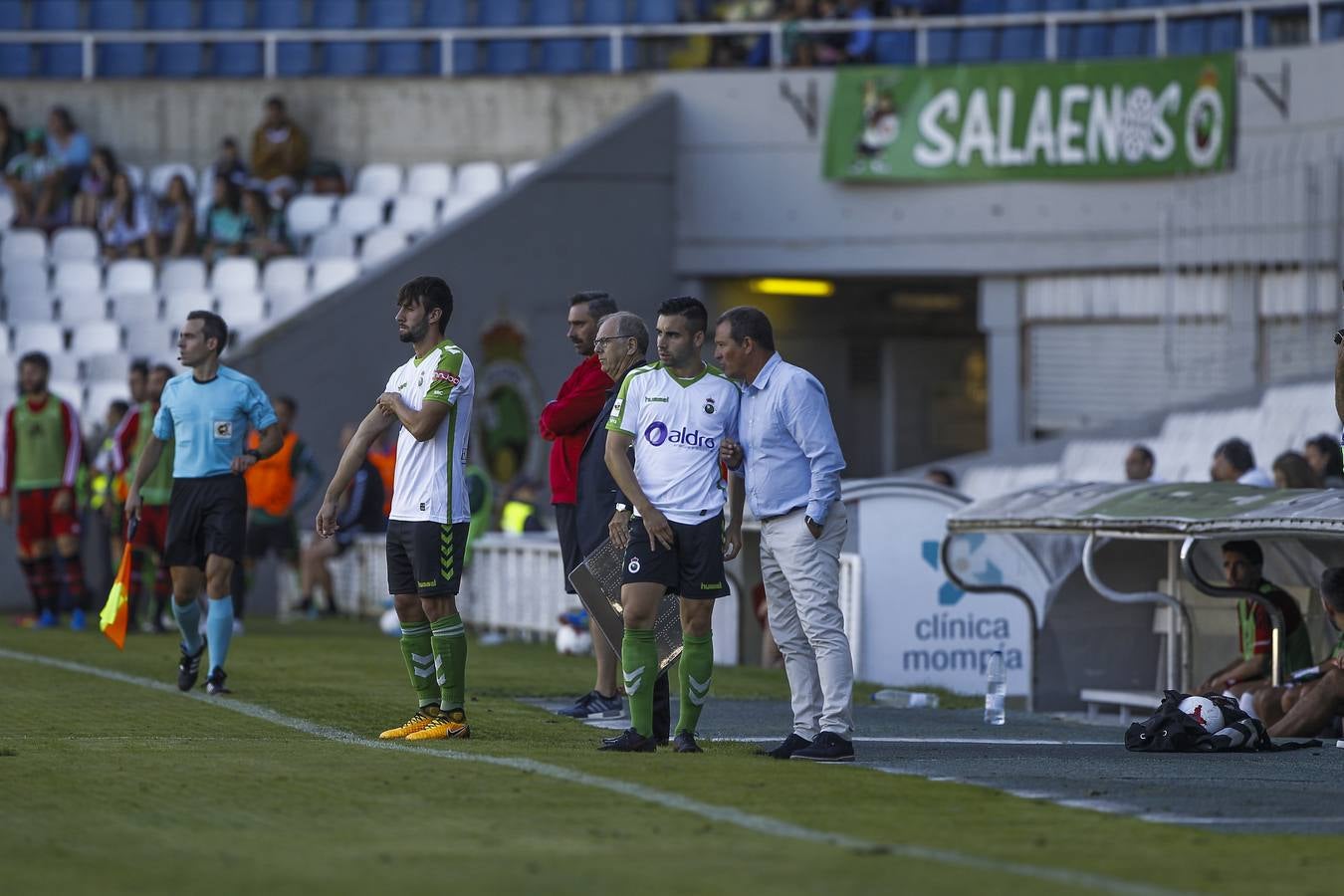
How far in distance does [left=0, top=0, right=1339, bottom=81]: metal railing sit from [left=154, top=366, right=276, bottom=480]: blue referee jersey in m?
14.8

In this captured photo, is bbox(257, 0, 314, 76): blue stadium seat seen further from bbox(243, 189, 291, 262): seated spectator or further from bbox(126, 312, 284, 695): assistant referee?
bbox(126, 312, 284, 695): assistant referee

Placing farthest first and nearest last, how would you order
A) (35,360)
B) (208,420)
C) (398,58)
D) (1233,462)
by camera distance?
(398,58), (35,360), (1233,462), (208,420)

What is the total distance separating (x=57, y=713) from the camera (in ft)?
36.7

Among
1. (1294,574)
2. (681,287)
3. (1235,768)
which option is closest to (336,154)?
(681,287)

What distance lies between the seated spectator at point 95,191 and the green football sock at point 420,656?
17.5 m

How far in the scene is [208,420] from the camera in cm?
1213

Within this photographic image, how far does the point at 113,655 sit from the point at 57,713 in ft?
13.2

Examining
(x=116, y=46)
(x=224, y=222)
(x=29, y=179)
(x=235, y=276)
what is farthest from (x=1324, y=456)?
(x=116, y=46)

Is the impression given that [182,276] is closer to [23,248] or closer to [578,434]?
[23,248]

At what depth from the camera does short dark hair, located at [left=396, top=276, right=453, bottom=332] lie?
9.84 metres

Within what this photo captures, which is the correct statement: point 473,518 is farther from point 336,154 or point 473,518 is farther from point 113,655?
point 336,154

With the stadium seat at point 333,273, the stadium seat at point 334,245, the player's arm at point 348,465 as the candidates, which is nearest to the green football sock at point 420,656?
the player's arm at point 348,465

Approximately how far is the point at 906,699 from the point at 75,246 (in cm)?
1525

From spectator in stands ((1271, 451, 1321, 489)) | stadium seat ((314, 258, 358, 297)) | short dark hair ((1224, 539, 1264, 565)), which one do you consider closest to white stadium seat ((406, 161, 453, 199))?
stadium seat ((314, 258, 358, 297))
